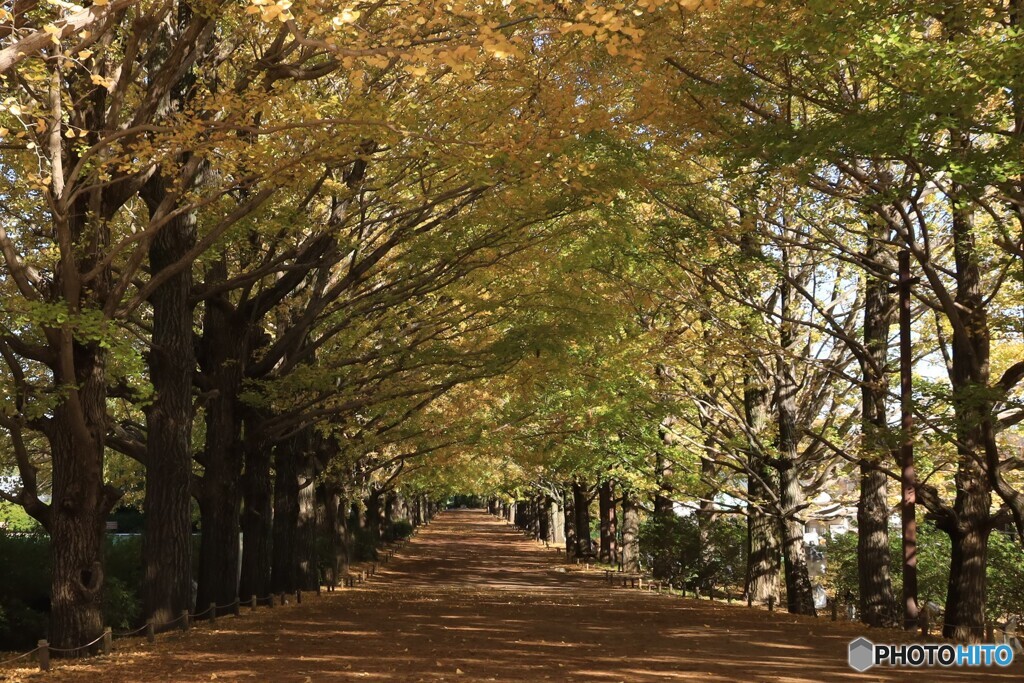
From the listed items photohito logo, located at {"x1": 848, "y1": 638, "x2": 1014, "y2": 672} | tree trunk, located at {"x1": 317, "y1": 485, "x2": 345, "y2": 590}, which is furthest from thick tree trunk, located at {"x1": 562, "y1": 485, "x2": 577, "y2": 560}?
photohito logo, located at {"x1": 848, "y1": 638, "x2": 1014, "y2": 672}

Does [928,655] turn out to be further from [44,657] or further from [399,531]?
[399,531]

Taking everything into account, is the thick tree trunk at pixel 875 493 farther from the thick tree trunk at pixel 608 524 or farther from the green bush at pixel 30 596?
the thick tree trunk at pixel 608 524

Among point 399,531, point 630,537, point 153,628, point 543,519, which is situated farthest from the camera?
point 543,519

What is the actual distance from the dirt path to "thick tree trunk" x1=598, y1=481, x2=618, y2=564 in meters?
13.3

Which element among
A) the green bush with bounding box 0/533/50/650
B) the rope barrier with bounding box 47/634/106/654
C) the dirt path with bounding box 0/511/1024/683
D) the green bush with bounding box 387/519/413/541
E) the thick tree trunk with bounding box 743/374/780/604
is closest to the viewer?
the dirt path with bounding box 0/511/1024/683

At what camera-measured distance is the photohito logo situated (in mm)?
13078

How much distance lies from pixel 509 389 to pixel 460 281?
567cm

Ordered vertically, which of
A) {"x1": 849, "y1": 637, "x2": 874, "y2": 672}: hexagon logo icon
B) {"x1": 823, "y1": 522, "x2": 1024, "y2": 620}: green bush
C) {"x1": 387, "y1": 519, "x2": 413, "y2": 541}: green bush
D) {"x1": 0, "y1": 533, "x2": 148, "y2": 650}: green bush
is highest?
{"x1": 0, "y1": 533, "x2": 148, "y2": 650}: green bush

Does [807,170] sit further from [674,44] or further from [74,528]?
[74,528]

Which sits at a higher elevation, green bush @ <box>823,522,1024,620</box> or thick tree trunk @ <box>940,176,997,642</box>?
thick tree trunk @ <box>940,176,997,642</box>

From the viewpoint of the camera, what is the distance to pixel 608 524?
140ft

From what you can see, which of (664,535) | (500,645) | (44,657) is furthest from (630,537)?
(44,657)

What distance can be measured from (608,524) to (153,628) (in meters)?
30.1

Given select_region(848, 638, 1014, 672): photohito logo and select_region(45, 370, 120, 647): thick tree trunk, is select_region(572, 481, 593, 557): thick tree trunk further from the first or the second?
select_region(45, 370, 120, 647): thick tree trunk
